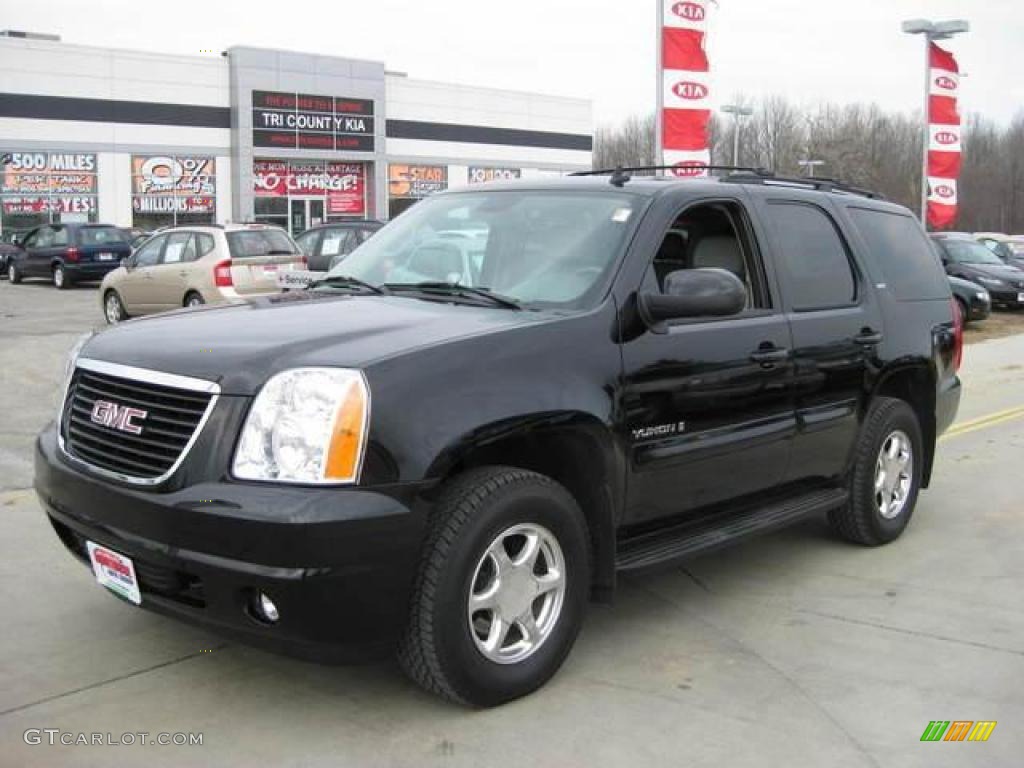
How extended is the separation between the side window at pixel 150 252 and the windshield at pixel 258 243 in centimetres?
153

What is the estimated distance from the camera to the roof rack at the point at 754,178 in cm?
493

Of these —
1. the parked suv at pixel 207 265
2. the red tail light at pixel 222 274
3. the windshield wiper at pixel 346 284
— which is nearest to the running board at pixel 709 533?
the windshield wiper at pixel 346 284

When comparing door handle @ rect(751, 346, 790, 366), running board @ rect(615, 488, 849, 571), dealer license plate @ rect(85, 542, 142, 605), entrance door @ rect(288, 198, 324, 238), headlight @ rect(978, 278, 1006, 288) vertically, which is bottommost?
running board @ rect(615, 488, 849, 571)

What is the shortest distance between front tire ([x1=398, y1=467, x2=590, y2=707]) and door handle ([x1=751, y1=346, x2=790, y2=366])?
48.9 inches

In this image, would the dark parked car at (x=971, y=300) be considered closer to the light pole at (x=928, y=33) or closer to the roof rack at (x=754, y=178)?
the light pole at (x=928, y=33)

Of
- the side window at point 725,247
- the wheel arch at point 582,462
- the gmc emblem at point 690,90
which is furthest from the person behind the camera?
the gmc emblem at point 690,90

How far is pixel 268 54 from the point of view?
41969mm

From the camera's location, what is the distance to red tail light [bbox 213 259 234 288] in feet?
47.9

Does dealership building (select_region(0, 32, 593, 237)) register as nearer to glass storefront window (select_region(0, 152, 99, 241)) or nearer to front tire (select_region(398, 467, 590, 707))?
glass storefront window (select_region(0, 152, 99, 241))

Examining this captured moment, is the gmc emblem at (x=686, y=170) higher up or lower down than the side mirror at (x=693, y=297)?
higher up

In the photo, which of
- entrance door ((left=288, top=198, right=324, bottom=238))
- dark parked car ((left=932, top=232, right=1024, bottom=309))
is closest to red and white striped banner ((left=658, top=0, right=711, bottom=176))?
dark parked car ((left=932, top=232, right=1024, bottom=309))

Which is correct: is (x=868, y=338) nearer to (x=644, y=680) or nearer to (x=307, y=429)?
(x=644, y=680)

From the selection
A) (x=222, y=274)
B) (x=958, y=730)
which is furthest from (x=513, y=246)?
(x=222, y=274)

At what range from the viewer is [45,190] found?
3806 centimetres
